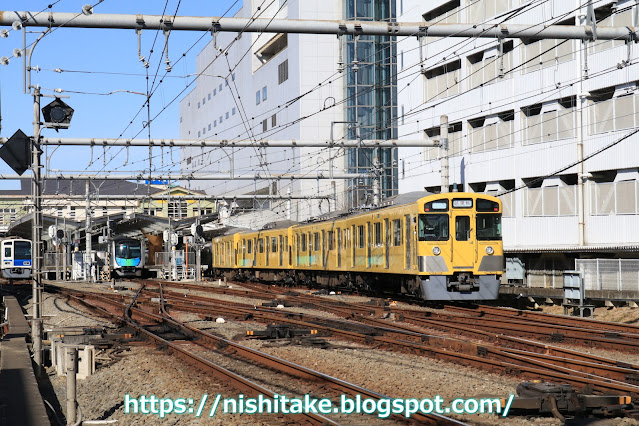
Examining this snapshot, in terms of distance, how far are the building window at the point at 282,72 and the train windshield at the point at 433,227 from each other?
43.5 meters

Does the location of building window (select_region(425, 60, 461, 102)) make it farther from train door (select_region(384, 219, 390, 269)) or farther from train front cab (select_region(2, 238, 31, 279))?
train front cab (select_region(2, 238, 31, 279))

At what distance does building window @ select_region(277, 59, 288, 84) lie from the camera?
6351cm

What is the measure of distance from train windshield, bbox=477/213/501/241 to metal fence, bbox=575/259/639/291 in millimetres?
2748

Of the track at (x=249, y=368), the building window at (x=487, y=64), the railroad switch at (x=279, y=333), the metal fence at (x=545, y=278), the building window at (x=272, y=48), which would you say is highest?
the building window at (x=272, y=48)

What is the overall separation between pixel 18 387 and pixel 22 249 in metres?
40.0

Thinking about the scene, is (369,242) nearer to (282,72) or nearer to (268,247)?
(268,247)

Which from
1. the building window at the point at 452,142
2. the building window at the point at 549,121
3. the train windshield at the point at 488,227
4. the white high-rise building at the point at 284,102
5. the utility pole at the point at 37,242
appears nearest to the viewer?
the utility pole at the point at 37,242

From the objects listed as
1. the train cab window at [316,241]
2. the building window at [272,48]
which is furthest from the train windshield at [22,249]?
the building window at [272,48]

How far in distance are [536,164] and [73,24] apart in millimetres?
23340

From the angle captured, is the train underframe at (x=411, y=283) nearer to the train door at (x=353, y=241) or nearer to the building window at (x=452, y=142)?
the train door at (x=353, y=241)

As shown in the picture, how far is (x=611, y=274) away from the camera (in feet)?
77.2

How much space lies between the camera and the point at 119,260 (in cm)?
5394

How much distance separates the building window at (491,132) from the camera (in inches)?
1396

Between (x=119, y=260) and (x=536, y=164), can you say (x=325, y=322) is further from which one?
(x=119, y=260)
